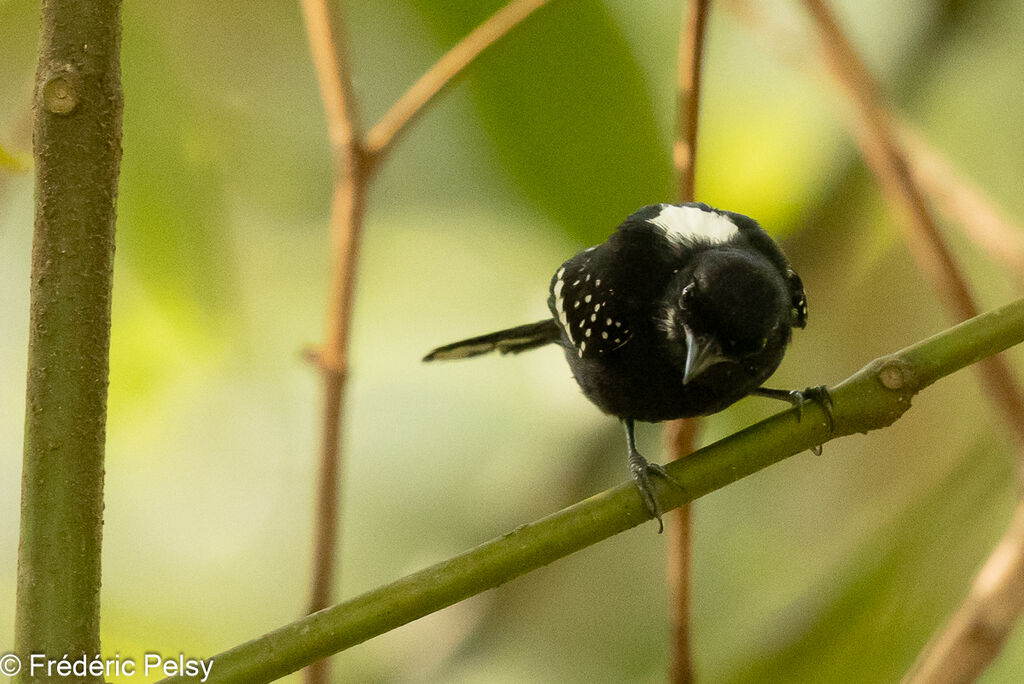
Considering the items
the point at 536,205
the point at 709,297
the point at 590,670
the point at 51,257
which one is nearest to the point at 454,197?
the point at 536,205

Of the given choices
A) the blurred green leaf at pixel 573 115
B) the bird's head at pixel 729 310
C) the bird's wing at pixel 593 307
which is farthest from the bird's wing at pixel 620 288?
the blurred green leaf at pixel 573 115

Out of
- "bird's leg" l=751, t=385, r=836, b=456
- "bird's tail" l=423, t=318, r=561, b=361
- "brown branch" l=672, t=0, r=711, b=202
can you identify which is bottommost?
"bird's leg" l=751, t=385, r=836, b=456

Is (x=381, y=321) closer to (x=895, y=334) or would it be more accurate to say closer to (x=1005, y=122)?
(x=895, y=334)

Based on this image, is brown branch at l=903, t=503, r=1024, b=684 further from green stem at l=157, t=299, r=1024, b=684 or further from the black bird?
the black bird

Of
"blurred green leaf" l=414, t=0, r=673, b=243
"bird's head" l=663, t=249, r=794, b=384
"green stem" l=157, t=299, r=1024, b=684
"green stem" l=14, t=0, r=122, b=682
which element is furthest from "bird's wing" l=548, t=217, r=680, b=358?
"green stem" l=14, t=0, r=122, b=682

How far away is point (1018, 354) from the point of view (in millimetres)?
1454

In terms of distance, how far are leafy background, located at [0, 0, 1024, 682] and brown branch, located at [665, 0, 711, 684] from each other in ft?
1.52

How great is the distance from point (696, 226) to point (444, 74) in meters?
0.44

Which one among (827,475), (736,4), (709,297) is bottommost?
(827,475)

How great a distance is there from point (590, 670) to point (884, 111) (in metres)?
1.01

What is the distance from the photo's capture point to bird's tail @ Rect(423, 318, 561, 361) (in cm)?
166

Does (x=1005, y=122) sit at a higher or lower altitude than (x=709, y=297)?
higher

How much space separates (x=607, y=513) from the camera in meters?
0.81

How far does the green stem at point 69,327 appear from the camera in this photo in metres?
0.77
